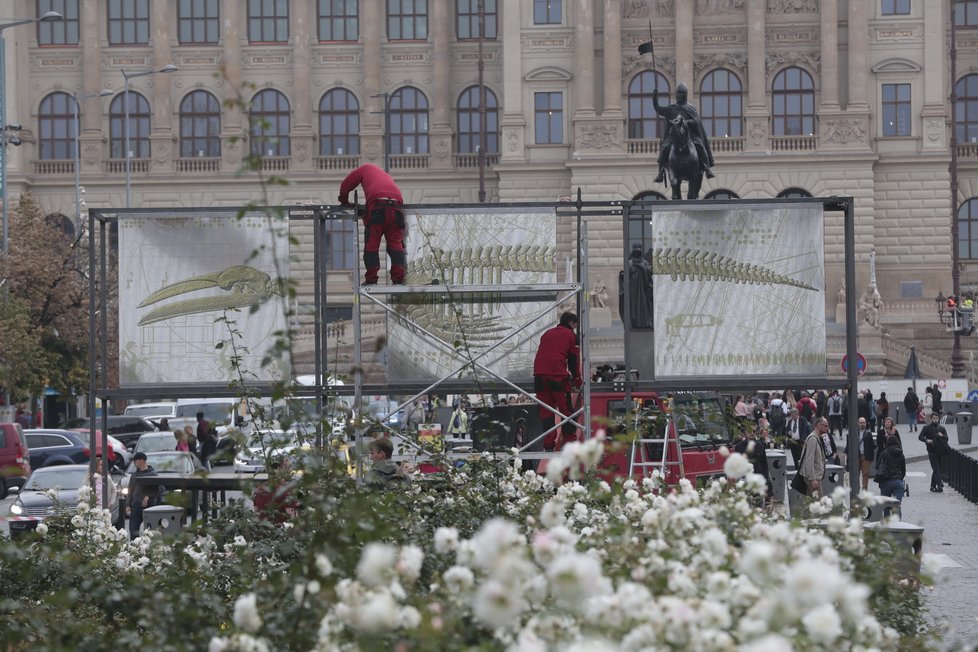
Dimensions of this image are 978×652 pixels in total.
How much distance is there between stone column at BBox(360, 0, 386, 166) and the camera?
7331 cm

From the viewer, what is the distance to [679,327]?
53.2 feet

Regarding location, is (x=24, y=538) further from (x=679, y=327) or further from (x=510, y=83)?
(x=510, y=83)

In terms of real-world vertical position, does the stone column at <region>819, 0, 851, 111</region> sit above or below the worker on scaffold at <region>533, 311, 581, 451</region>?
above

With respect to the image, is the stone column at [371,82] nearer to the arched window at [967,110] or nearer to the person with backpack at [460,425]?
the arched window at [967,110]

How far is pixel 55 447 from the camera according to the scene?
39688 millimetres

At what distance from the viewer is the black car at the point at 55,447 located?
3909 centimetres

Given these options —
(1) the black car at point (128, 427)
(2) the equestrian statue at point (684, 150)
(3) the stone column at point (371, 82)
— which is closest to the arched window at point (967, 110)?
(3) the stone column at point (371, 82)

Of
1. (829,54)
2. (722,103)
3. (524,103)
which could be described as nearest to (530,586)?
(524,103)

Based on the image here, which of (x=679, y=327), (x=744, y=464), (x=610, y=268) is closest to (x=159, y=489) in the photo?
(x=679, y=327)

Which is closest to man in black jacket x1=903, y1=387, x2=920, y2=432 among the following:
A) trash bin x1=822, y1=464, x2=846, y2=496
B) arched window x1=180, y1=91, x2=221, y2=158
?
trash bin x1=822, y1=464, x2=846, y2=496

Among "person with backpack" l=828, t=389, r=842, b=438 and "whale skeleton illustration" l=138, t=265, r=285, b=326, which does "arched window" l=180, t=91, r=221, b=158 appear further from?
"whale skeleton illustration" l=138, t=265, r=285, b=326

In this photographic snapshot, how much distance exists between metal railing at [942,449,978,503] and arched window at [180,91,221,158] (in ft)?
155

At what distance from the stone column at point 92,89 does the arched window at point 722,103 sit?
24.9 metres

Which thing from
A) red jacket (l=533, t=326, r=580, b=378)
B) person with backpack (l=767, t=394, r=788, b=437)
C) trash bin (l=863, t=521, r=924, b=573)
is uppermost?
red jacket (l=533, t=326, r=580, b=378)
